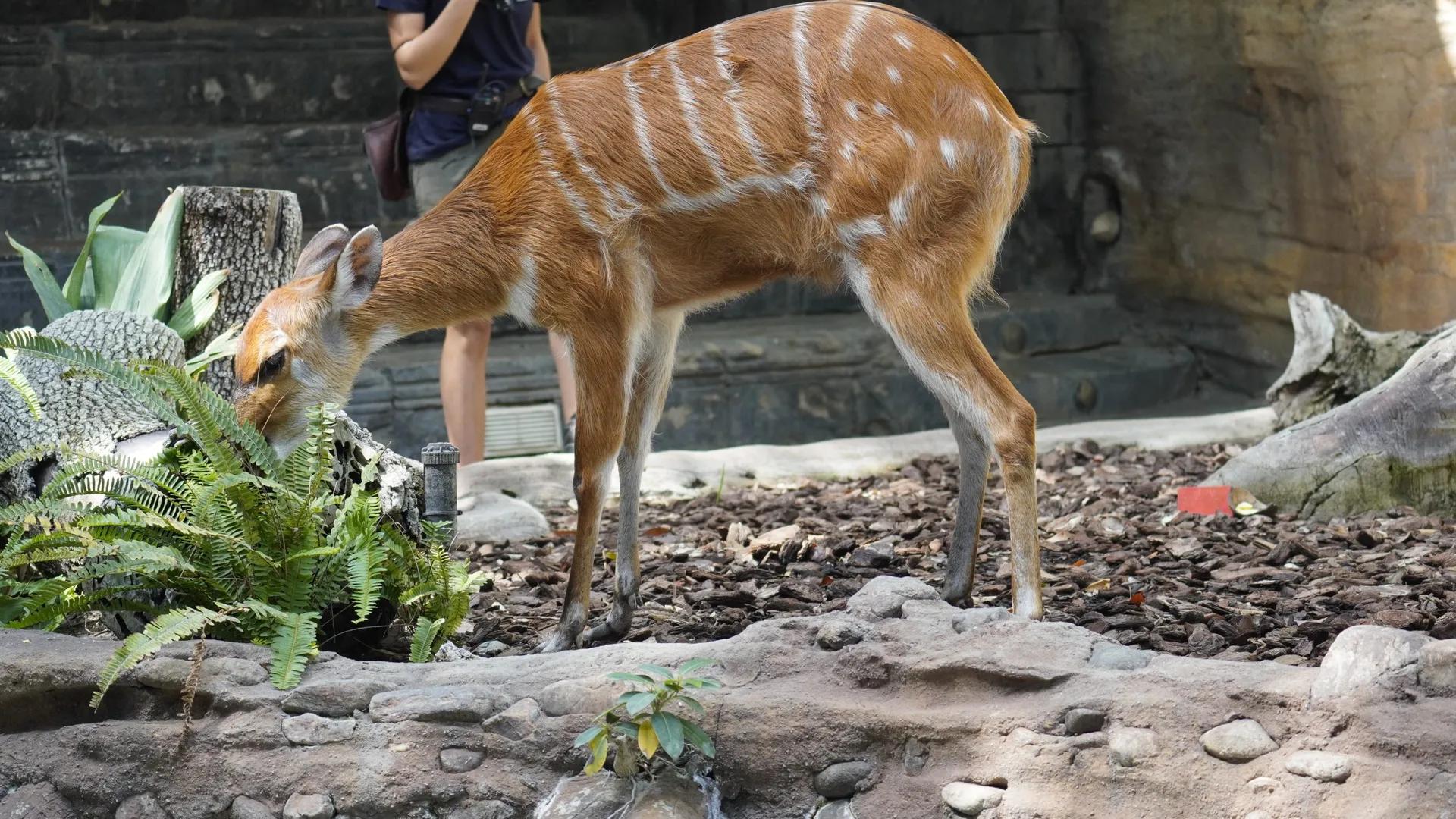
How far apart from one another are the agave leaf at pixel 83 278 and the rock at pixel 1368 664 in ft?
13.1

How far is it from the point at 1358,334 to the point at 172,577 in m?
4.73

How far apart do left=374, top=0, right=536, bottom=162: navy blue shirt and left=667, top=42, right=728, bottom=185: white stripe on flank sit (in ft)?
6.87

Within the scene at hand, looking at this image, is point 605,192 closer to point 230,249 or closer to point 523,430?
point 230,249

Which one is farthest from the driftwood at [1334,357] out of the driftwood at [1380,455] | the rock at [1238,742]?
the rock at [1238,742]

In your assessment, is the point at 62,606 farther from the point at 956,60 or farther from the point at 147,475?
the point at 956,60

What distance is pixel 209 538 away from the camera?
3.64 meters

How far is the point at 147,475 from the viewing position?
3.73m

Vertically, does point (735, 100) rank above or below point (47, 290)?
above

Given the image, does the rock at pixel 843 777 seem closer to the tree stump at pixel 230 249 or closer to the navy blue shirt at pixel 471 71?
the tree stump at pixel 230 249

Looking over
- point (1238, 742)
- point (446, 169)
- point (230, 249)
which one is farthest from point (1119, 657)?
point (446, 169)

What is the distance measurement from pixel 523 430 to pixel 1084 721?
6114 millimetres

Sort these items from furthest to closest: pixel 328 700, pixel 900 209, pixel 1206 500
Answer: pixel 1206 500 < pixel 900 209 < pixel 328 700

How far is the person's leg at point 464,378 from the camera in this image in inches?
248

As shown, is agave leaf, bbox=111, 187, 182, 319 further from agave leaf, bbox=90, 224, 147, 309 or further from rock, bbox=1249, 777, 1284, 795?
rock, bbox=1249, 777, 1284, 795
